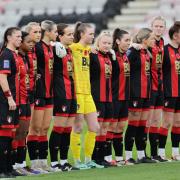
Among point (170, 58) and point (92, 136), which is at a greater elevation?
point (170, 58)

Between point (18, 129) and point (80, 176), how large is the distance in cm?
105

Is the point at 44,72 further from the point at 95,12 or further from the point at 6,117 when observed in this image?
the point at 95,12

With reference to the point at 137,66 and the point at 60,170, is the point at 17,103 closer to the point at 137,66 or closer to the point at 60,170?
the point at 60,170

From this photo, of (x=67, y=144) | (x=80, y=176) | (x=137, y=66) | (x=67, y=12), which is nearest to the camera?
(x=80, y=176)

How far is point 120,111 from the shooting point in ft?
41.5

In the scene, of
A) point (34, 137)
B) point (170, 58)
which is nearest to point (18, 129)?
point (34, 137)

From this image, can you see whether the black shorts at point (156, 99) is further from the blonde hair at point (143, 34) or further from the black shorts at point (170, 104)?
the blonde hair at point (143, 34)

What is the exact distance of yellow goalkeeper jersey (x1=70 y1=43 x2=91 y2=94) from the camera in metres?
12.0

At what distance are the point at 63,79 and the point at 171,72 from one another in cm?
190

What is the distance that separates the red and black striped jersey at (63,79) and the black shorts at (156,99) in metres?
1.51

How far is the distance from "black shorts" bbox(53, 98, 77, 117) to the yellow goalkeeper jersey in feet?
0.82

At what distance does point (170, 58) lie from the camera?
1306 centimetres

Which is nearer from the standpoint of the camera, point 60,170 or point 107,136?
point 60,170

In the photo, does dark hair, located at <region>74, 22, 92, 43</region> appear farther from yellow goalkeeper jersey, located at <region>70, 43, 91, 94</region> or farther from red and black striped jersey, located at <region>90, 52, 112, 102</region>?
red and black striped jersey, located at <region>90, 52, 112, 102</region>
